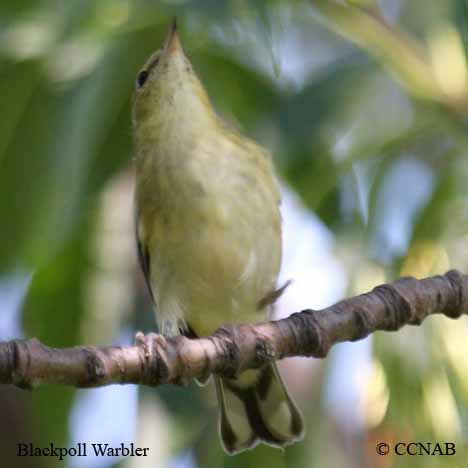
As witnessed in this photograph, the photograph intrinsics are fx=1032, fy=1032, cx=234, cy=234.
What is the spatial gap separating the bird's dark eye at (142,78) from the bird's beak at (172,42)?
263 millimetres

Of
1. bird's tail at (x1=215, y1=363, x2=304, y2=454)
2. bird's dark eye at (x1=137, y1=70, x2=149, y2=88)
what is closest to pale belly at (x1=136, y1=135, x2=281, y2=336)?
bird's tail at (x1=215, y1=363, x2=304, y2=454)

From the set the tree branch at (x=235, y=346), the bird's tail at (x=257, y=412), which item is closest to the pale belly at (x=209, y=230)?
the bird's tail at (x=257, y=412)

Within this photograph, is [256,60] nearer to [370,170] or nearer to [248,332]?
[370,170]

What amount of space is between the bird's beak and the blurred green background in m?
0.09

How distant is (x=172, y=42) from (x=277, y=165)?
0.61 meters

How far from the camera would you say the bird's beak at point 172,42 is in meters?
3.72

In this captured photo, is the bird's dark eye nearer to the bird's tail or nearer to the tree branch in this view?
the bird's tail

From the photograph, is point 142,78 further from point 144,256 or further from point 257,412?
point 257,412

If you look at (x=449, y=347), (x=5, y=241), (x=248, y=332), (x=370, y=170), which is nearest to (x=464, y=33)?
(x=370, y=170)

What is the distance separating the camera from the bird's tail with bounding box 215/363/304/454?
3.65 meters

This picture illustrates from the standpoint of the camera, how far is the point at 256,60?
3.56m

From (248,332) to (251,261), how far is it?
3.93 ft

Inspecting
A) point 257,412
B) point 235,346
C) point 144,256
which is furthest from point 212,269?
point 235,346

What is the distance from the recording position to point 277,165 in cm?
396
